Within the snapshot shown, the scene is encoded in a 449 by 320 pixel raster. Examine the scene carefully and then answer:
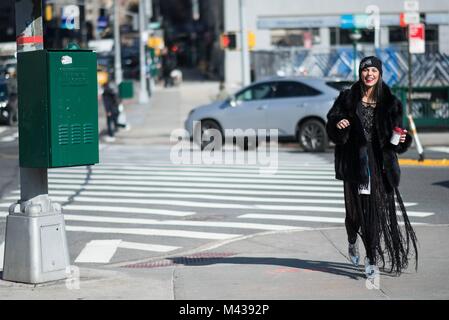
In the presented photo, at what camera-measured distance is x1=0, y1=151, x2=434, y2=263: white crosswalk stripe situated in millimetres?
12633

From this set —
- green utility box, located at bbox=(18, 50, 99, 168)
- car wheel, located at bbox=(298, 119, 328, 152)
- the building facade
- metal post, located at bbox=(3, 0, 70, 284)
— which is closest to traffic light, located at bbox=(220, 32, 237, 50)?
car wheel, located at bbox=(298, 119, 328, 152)

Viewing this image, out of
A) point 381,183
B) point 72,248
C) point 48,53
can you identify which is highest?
point 48,53

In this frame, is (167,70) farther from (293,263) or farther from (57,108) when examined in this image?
(57,108)

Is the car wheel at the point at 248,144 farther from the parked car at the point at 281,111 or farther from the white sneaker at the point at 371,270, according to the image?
the white sneaker at the point at 371,270

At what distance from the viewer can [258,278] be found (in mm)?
8938

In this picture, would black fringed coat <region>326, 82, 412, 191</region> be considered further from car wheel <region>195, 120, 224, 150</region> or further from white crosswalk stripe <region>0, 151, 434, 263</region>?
car wheel <region>195, 120, 224, 150</region>

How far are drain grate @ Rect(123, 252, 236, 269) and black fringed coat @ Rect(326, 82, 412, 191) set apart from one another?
2.22 metres

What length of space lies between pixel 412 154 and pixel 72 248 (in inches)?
471

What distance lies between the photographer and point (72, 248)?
11852 mm

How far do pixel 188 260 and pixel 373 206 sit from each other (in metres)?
2.61

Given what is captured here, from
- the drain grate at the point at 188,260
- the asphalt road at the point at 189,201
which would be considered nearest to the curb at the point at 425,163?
the asphalt road at the point at 189,201

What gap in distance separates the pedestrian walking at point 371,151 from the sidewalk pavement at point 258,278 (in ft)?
1.39
